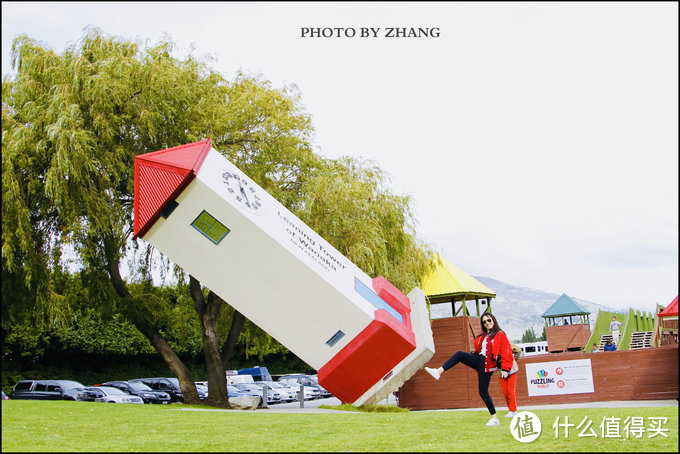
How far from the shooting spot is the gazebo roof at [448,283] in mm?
22516

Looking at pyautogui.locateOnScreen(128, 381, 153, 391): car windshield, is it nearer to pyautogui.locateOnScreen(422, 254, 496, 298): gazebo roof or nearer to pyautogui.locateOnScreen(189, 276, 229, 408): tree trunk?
pyautogui.locateOnScreen(189, 276, 229, 408): tree trunk

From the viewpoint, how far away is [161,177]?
1288 cm

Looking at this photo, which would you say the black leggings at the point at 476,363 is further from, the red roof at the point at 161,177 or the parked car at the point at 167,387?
the parked car at the point at 167,387

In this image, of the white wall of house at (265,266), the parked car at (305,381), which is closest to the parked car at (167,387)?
the parked car at (305,381)

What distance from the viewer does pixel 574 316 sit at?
41.2 m

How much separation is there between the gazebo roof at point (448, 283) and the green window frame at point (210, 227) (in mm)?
11745

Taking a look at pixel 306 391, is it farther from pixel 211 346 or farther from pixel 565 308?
pixel 565 308

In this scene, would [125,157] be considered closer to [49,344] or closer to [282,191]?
[282,191]

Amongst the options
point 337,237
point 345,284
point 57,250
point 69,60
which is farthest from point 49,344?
point 345,284

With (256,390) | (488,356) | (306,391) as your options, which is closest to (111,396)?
(256,390)

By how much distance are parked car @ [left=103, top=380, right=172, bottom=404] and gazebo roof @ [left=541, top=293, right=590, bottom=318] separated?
25.8 m

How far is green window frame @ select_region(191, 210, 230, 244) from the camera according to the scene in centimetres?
1298

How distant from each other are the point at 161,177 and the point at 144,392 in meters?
16.9

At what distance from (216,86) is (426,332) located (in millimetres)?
11592
